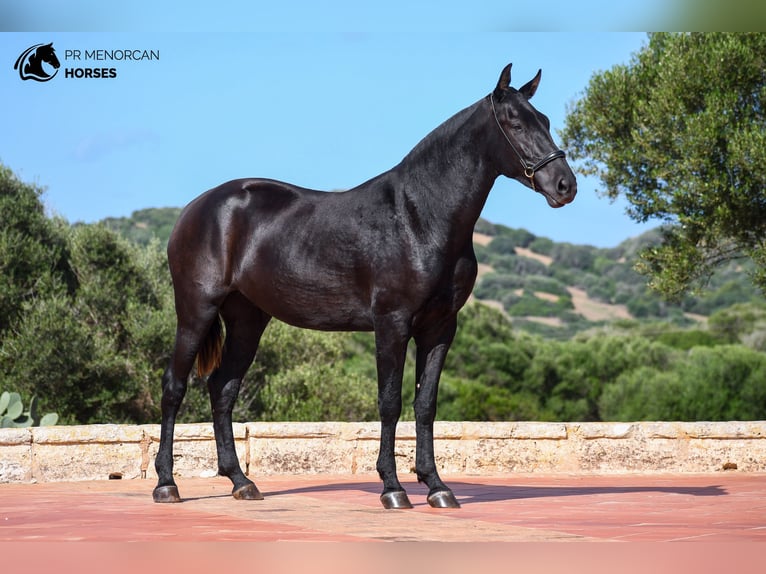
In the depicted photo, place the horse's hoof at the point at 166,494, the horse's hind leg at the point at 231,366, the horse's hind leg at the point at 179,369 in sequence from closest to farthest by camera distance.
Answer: the horse's hoof at the point at 166,494
the horse's hind leg at the point at 179,369
the horse's hind leg at the point at 231,366

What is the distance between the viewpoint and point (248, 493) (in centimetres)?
721

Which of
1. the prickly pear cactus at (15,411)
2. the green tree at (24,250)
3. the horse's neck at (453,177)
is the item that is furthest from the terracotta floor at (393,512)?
the green tree at (24,250)

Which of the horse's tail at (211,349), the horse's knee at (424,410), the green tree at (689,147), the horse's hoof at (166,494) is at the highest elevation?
the green tree at (689,147)

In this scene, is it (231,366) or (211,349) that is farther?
(231,366)

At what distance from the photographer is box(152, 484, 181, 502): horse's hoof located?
7.05 metres

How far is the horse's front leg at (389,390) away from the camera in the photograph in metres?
6.46

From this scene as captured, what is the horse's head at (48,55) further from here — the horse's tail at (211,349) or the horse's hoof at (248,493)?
the horse's hoof at (248,493)

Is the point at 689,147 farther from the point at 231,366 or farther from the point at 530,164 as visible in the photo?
the point at 231,366

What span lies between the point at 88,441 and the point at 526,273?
76289 millimetres

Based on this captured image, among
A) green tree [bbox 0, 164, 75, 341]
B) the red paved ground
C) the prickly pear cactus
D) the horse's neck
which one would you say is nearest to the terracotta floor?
the red paved ground

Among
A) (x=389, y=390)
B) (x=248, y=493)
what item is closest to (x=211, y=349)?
(x=248, y=493)

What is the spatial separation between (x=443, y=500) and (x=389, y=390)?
798 millimetres

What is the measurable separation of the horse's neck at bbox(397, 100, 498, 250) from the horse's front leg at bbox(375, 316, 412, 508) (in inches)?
27.9

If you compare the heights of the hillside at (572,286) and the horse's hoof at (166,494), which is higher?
the hillside at (572,286)
